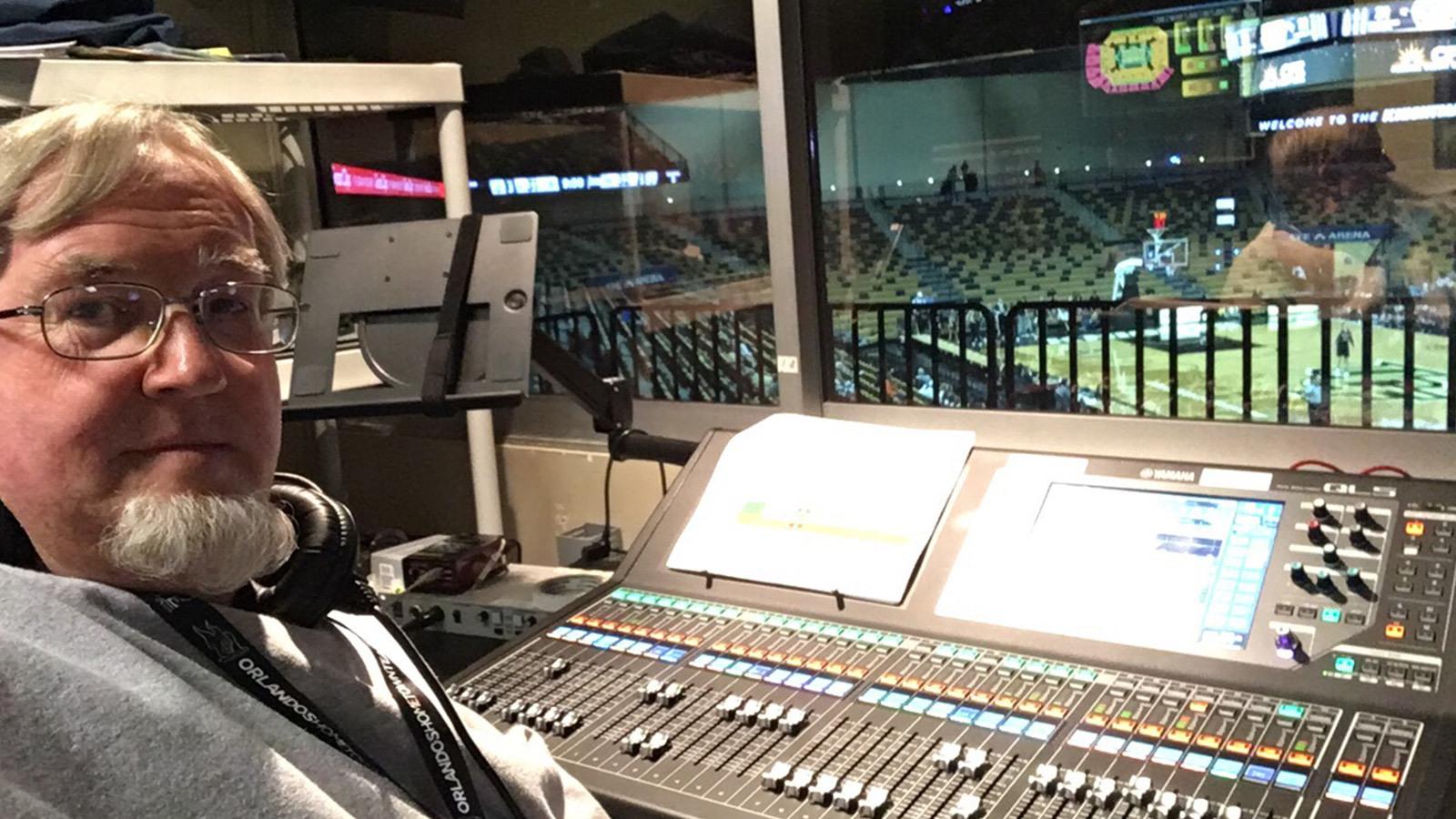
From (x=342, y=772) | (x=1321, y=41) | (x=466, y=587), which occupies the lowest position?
(x=466, y=587)

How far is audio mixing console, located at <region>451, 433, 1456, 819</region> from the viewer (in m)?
1.02

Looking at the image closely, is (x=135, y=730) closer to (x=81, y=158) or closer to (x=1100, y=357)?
(x=81, y=158)

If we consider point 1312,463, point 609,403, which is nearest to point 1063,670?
point 1312,463

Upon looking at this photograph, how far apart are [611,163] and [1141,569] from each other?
1.57 metres

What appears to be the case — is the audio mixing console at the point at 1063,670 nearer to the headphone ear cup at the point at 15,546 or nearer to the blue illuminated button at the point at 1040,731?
the blue illuminated button at the point at 1040,731

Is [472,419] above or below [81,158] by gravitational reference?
below

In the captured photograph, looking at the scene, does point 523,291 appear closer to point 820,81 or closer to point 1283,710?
point 820,81

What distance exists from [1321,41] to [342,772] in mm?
1528

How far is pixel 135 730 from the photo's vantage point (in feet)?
2.49

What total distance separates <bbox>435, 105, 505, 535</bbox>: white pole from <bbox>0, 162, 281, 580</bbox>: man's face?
49.0 inches

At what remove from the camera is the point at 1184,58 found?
5.74ft

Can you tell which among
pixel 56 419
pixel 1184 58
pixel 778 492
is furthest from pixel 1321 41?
pixel 56 419

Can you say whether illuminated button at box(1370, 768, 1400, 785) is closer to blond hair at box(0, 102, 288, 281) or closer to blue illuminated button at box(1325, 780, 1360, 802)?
blue illuminated button at box(1325, 780, 1360, 802)

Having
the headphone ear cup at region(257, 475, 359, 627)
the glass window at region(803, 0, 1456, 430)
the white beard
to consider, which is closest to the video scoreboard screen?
the glass window at region(803, 0, 1456, 430)
